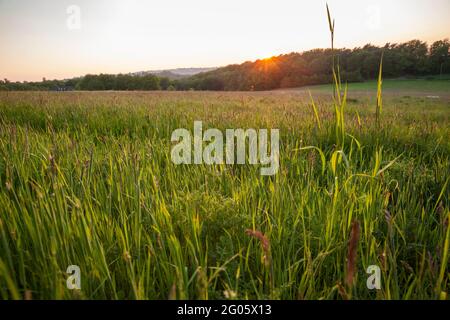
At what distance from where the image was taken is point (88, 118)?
5.05 meters

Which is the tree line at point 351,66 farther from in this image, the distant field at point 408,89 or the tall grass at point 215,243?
the tall grass at point 215,243

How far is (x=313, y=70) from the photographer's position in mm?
65500

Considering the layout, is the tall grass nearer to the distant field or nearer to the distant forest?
the distant field

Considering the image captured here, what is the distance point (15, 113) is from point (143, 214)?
624 cm

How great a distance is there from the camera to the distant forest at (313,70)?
62.6 meters

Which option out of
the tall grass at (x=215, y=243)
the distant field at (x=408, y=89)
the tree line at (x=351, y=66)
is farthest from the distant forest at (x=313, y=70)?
the tall grass at (x=215, y=243)

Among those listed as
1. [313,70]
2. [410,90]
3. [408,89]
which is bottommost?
[410,90]

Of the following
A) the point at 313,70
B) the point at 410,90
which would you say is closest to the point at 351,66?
the point at 313,70

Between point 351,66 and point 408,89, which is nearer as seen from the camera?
point 408,89

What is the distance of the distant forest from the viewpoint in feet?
205

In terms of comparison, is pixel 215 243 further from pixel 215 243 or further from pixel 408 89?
pixel 408 89
